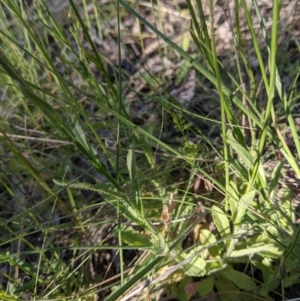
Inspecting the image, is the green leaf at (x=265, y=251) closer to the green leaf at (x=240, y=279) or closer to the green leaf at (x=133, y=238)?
the green leaf at (x=240, y=279)

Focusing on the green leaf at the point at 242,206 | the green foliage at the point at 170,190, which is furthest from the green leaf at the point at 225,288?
the green leaf at the point at 242,206

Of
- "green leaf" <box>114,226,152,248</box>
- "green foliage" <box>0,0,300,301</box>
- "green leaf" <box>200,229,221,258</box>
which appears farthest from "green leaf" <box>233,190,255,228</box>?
"green leaf" <box>114,226,152,248</box>

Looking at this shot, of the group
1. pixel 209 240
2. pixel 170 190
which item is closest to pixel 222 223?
pixel 209 240

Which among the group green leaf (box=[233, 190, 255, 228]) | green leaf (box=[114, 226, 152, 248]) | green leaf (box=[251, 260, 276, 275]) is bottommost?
green leaf (box=[251, 260, 276, 275])

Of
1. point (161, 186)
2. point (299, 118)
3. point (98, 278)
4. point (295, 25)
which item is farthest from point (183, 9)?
point (98, 278)

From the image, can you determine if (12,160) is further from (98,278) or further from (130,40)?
(130,40)

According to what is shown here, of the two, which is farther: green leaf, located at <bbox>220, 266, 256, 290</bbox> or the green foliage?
green leaf, located at <bbox>220, 266, 256, 290</bbox>

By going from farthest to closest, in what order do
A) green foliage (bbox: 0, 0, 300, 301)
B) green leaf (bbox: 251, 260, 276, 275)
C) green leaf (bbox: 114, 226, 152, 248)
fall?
green leaf (bbox: 114, 226, 152, 248) → green leaf (bbox: 251, 260, 276, 275) → green foliage (bbox: 0, 0, 300, 301)

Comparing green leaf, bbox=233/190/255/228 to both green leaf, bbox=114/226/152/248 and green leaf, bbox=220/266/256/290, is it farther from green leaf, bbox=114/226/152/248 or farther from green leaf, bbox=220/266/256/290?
green leaf, bbox=114/226/152/248
